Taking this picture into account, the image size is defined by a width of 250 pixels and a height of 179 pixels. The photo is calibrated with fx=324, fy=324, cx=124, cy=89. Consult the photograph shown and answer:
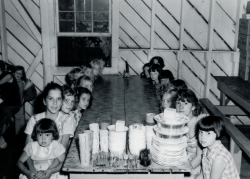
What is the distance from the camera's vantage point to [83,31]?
699 centimetres

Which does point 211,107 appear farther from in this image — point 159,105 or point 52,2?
point 52,2

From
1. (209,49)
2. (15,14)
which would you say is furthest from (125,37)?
(15,14)

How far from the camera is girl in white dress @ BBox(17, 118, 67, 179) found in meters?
3.02

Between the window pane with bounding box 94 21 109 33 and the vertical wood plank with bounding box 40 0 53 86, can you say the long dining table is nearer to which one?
the window pane with bounding box 94 21 109 33

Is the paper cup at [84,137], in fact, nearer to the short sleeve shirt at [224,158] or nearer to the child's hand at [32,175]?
the child's hand at [32,175]

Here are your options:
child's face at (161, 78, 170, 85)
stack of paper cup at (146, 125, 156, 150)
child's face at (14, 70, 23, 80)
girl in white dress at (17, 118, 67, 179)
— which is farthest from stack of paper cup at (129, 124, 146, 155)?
child's face at (14, 70, 23, 80)

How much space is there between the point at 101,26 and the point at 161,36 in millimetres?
1309

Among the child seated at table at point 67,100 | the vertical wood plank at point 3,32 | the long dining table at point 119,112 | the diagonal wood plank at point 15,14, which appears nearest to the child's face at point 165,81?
the long dining table at point 119,112

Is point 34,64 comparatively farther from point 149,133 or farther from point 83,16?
point 149,133

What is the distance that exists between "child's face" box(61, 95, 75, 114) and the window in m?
3.44

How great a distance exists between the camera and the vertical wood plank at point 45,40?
671 centimetres

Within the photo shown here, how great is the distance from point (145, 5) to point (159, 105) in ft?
11.3

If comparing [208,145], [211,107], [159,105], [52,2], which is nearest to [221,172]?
[208,145]

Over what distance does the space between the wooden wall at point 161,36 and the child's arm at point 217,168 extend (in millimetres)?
4492
